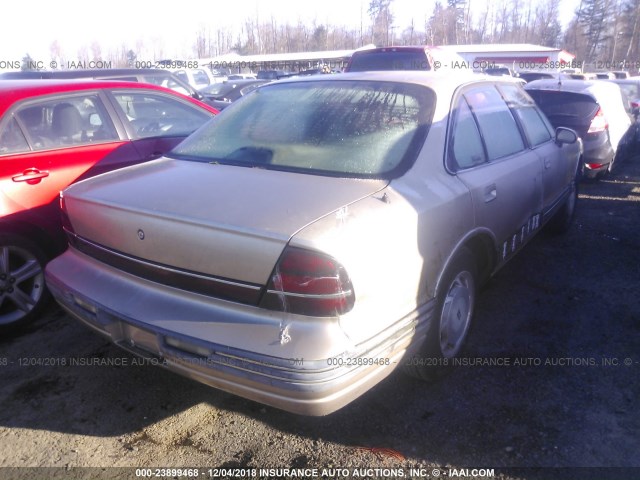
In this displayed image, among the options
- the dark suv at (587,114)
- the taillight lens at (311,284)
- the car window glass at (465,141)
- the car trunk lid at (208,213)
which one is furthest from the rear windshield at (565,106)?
the taillight lens at (311,284)

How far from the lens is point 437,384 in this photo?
9.75 ft

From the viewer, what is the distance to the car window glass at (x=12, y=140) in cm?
358

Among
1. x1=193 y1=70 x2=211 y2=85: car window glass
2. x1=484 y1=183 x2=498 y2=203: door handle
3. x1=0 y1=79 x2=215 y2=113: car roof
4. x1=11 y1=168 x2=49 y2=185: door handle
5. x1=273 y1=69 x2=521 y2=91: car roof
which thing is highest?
x1=273 y1=69 x2=521 y2=91: car roof

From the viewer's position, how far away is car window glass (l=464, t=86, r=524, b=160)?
3.35 meters

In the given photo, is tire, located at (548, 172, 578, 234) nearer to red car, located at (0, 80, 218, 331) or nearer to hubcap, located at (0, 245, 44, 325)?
red car, located at (0, 80, 218, 331)

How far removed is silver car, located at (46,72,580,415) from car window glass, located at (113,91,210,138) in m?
1.26

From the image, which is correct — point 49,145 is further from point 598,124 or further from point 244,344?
point 598,124

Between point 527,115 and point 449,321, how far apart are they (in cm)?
210

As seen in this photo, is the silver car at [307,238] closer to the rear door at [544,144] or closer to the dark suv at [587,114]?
the rear door at [544,144]

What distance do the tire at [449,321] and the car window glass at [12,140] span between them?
2.89 meters

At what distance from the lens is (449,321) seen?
2.97m

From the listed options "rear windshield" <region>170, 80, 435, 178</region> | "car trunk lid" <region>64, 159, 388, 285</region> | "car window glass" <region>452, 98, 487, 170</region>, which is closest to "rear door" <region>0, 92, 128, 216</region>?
"car trunk lid" <region>64, 159, 388, 285</region>

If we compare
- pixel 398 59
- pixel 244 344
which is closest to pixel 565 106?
pixel 398 59

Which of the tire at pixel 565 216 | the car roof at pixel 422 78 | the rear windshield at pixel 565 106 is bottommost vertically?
the tire at pixel 565 216
